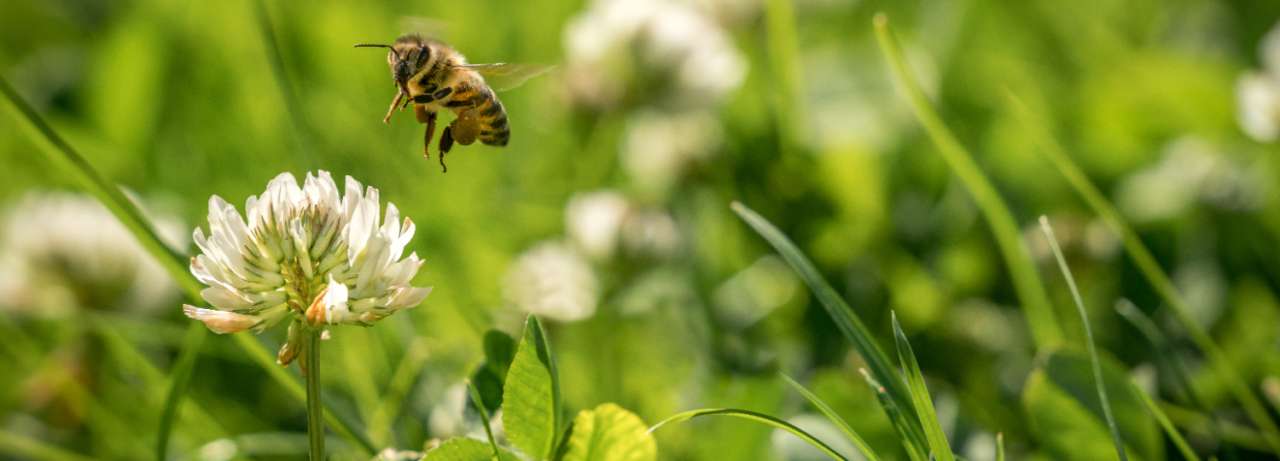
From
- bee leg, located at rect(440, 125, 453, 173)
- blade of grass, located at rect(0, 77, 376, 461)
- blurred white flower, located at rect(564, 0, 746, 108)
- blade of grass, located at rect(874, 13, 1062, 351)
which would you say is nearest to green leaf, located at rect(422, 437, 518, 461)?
blade of grass, located at rect(0, 77, 376, 461)

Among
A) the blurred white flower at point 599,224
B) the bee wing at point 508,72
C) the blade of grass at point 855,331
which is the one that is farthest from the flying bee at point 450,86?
the blurred white flower at point 599,224

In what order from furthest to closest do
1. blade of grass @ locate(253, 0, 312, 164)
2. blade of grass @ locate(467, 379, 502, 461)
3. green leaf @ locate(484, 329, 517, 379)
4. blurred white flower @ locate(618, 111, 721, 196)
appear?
blurred white flower @ locate(618, 111, 721, 196), blade of grass @ locate(253, 0, 312, 164), green leaf @ locate(484, 329, 517, 379), blade of grass @ locate(467, 379, 502, 461)

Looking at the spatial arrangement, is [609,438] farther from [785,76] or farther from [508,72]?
[785,76]

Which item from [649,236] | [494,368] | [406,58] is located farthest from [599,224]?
[494,368]

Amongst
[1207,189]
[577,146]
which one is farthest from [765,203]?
[1207,189]

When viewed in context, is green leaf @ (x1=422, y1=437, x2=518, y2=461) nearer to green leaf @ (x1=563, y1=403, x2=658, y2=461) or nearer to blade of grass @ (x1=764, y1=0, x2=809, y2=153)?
green leaf @ (x1=563, y1=403, x2=658, y2=461)

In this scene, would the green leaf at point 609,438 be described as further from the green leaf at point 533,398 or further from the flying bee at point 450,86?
the flying bee at point 450,86
